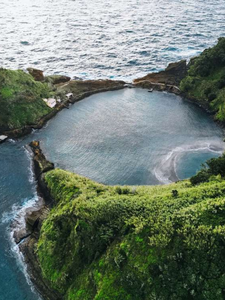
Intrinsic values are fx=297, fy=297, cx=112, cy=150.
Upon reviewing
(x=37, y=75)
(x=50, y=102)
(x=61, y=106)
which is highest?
(x=37, y=75)

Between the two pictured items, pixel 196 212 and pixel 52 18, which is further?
pixel 52 18

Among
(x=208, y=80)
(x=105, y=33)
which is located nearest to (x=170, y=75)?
(x=208, y=80)

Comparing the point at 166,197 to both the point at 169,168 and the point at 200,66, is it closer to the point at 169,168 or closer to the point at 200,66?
the point at 169,168

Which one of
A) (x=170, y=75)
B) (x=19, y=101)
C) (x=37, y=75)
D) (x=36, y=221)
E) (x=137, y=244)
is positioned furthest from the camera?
(x=170, y=75)

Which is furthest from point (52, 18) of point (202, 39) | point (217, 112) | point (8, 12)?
point (217, 112)

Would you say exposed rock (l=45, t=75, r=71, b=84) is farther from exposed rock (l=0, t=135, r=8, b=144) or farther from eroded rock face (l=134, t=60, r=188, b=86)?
exposed rock (l=0, t=135, r=8, b=144)

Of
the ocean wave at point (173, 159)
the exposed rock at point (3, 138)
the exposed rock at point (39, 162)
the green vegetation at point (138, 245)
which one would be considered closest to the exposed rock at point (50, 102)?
the exposed rock at point (3, 138)

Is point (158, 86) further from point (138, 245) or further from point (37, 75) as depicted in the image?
point (138, 245)
